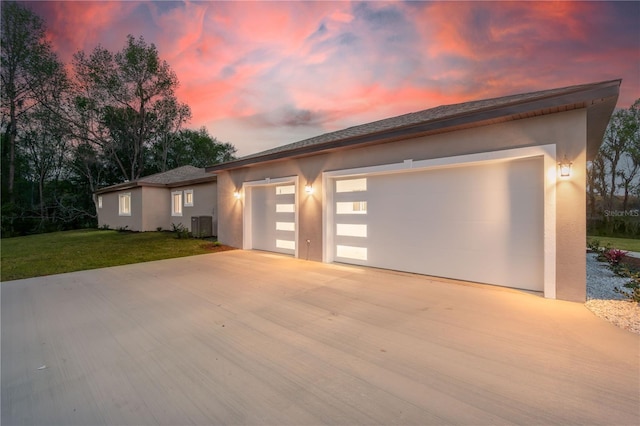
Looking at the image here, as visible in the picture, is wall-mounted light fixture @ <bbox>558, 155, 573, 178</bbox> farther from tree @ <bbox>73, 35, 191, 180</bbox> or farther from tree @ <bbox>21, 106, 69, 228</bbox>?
tree @ <bbox>21, 106, 69, 228</bbox>

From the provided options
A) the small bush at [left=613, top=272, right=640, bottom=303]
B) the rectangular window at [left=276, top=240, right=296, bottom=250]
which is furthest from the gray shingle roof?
the small bush at [left=613, top=272, right=640, bottom=303]

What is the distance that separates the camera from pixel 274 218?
29.8 feet

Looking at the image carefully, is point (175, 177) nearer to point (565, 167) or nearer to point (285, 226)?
point (285, 226)

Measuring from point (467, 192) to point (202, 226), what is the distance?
37.0 feet

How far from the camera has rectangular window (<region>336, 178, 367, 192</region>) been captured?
6786mm

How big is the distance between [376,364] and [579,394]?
152cm

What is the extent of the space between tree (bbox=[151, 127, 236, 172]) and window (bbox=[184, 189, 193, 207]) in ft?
52.9

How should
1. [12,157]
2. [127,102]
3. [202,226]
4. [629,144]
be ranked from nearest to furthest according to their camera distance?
[202,226] < [629,144] < [12,157] < [127,102]

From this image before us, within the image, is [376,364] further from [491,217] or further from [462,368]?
[491,217]

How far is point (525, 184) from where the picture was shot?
15.4ft

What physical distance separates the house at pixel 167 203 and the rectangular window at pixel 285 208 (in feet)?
17.6

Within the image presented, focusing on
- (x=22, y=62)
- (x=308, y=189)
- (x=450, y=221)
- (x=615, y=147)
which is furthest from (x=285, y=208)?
(x=22, y=62)

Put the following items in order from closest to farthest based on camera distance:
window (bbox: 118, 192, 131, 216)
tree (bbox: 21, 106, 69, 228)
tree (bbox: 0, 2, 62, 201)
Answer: window (bbox: 118, 192, 131, 216)
tree (bbox: 0, 2, 62, 201)
tree (bbox: 21, 106, 69, 228)

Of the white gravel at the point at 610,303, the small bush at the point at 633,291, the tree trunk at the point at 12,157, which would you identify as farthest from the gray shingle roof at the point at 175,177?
the small bush at the point at 633,291
